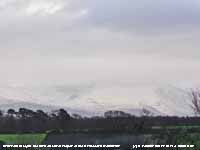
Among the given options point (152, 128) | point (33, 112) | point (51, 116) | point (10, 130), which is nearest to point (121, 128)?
point (152, 128)

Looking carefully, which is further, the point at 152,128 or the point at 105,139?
the point at 152,128

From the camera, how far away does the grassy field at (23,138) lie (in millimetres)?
50219

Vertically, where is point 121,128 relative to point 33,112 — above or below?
below

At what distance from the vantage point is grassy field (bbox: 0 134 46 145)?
1977 inches

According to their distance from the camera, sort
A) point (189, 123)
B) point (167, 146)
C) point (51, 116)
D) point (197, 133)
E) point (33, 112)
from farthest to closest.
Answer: point (33, 112) < point (51, 116) < point (189, 123) < point (197, 133) < point (167, 146)

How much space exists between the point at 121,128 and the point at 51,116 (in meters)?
17.0

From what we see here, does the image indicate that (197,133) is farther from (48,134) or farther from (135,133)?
(48,134)

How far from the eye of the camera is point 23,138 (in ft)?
172

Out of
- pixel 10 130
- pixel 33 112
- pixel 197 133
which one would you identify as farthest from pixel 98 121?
pixel 33 112

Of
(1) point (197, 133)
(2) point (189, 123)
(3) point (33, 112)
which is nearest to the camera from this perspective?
(1) point (197, 133)

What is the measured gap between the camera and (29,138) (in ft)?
172

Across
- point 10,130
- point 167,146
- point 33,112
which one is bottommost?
point 167,146

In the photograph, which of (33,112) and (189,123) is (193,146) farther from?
(33,112)

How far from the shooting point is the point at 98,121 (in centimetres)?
5903
